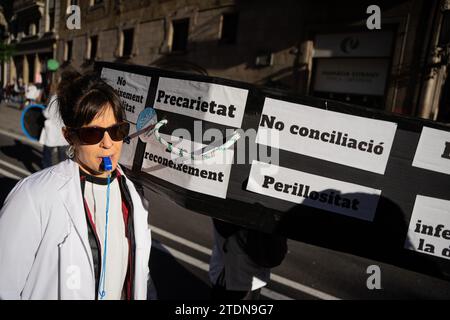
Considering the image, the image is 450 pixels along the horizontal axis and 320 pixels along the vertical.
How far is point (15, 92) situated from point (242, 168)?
24045mm

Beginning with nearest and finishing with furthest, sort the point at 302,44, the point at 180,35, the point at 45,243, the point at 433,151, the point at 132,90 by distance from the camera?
the point at 45,243
the point at 433,151
the point at 132,90
the point at 302,44
the point at 180,35

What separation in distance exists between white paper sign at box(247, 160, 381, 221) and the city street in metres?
1.72

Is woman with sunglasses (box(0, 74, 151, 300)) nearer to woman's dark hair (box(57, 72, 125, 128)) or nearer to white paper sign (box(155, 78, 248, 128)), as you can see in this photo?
woman's dark hair (box(57, 72, 125, 128))

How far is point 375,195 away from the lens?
1854 millimetres

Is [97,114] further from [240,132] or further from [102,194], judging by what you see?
[240,132]

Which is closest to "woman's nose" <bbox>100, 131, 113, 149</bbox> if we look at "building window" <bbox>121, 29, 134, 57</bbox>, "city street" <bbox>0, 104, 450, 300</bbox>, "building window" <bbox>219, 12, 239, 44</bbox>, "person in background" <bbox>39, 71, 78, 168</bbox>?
"city street" <bbox>0, 104, 450, 300</bbox>

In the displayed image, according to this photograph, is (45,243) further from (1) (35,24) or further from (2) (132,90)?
(1) (35,24)

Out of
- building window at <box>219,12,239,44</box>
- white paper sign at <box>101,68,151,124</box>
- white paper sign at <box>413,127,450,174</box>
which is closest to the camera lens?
white paper sign at <box>413,127,450,174</box>

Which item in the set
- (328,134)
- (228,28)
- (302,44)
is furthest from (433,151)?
(228,28)

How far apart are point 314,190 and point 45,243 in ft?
4.82

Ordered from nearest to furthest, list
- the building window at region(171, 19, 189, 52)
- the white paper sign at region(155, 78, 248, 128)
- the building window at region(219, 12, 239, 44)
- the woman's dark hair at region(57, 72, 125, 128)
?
the woman's dark hair at region(57, 72, 125, 128), the white paper sign at region(155, 78, 248, 128), the building window at region(219, 12, 239, 44), the building window at region(171, 19, 189, 52)

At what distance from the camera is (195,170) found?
200cm

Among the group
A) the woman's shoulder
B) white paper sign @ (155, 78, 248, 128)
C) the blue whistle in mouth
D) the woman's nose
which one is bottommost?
the woman's shoulder

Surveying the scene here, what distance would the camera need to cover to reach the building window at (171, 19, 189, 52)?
13805 millimetres
